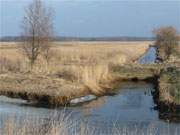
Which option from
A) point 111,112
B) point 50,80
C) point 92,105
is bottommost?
point 92,105

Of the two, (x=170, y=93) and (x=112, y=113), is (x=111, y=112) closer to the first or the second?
(x=112, y=113)

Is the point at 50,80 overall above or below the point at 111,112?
above

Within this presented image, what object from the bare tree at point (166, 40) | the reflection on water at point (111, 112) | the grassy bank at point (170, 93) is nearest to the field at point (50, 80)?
the reflection on water at point (111, 112)

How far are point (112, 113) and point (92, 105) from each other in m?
2.95

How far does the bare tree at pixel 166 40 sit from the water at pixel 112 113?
2233cm

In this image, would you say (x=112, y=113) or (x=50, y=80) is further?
(x=50, y=80)

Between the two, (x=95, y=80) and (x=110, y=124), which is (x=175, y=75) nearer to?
(x=95, y=80)

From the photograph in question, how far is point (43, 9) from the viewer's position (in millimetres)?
33125

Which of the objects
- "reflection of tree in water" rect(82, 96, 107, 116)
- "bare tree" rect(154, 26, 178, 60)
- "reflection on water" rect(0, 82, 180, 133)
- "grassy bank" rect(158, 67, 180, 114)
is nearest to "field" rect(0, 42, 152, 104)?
"reflection of tree in water" rect(82, 96, 107, 116)

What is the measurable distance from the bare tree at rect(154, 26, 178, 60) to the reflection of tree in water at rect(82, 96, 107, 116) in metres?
25.6

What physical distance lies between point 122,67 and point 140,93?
35.2ft

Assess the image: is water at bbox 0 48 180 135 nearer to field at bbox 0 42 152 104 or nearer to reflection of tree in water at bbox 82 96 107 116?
reflection of tree in water at bbox 82 96 107 116

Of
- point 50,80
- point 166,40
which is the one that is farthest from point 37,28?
point 166,40

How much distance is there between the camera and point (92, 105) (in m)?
25.6
